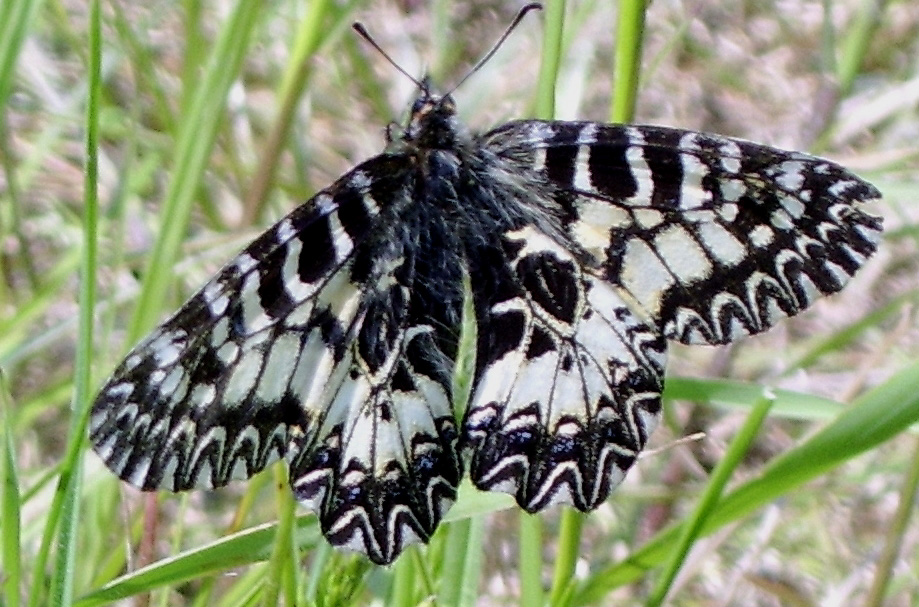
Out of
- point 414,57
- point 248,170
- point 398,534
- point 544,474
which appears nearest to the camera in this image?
point 398,534

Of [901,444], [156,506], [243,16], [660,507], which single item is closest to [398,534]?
[156,506]

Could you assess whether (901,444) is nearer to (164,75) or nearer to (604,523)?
(604,523)

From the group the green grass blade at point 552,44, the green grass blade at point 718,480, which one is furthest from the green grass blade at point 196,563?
the green grass blade at point 552,44

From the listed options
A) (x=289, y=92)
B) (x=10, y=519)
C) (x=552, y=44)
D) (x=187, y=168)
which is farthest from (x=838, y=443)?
(x=289, y=92)

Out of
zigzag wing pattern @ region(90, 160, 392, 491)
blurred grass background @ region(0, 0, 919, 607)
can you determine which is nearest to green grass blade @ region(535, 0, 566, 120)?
blurred grass background @ region(0, 0, 919, 607)

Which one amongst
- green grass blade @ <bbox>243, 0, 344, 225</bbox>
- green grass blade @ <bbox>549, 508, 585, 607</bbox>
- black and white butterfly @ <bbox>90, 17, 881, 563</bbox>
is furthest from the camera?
green grass blade @ <bbox>243, 0, 344, 225</bbox>

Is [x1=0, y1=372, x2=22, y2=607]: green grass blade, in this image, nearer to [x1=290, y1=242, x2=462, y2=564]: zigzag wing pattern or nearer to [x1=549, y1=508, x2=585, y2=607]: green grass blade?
[x1=290, y1=242, x2=462, y2=564]: zigzag wing pattern
